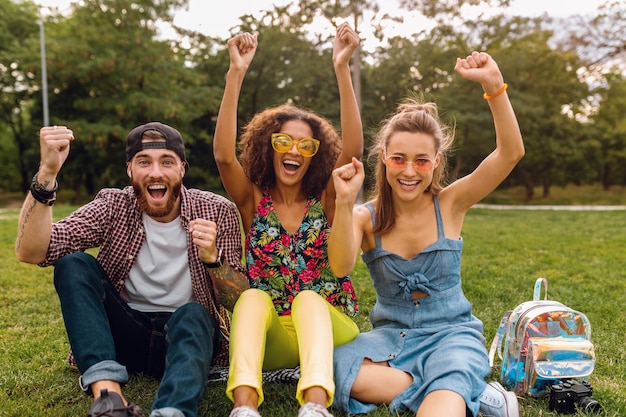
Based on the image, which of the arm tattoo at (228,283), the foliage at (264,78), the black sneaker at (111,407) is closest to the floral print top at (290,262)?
the arm tattoo at (228,283)

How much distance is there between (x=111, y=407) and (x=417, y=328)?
1.59 metres

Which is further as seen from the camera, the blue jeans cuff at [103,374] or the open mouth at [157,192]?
the open mouth at [157,192]

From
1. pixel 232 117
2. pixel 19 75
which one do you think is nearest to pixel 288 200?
pixel 232 117

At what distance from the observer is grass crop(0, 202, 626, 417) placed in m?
2.90

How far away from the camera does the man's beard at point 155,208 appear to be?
2.95m

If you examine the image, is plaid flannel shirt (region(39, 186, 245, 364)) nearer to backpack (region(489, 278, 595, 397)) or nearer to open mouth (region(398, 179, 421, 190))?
open mouth (region(398, 179, 421, 190))

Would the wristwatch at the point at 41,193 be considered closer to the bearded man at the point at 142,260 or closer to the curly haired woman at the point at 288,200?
the bearded man at the point at 142,260

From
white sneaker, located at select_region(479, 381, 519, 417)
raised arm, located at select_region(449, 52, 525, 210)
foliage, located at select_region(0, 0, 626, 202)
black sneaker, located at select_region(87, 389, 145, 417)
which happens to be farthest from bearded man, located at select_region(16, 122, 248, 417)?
foliage, located at select_region(0, 0, 626, 202)

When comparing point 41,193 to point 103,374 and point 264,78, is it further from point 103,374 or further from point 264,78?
point 264,78

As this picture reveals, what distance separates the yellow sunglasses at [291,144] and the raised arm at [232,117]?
239 millimetres

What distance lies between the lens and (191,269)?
296cm

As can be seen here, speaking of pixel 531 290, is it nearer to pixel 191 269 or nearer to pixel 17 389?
pixel 191 269

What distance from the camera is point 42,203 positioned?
8.43 ft

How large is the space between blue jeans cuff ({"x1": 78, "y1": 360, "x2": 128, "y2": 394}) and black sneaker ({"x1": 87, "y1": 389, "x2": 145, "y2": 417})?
0.11 m
